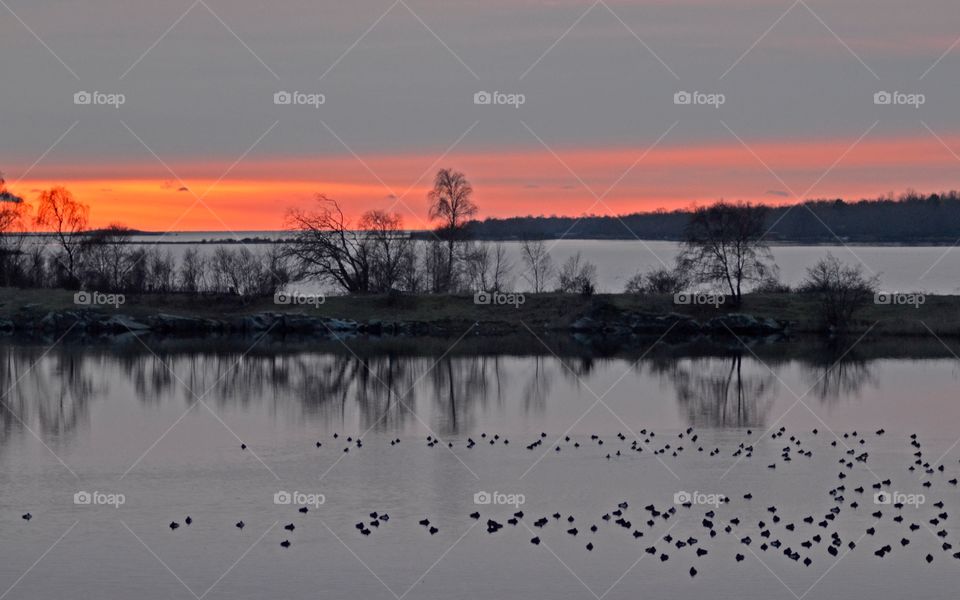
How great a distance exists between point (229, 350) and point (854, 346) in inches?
885

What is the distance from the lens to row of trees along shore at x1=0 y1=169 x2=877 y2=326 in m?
56.6

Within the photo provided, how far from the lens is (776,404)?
31438mm

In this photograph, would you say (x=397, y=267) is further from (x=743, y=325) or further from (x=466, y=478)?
(x=466, y=478)

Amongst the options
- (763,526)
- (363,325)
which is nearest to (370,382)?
(363,325)

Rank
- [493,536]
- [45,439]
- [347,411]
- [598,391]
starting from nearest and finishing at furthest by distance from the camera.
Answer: [493,536] → [45,439] → [347,411] → [598,391]

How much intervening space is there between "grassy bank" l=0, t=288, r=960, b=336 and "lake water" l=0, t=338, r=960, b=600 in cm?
1342

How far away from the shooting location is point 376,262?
62.7 meters

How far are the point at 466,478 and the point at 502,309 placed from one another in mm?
33395

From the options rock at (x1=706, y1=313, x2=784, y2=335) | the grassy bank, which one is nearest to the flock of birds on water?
rock at (x1=706, y1=313, x2=784, y2=335)

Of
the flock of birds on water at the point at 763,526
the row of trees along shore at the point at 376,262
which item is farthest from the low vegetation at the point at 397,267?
the flock of birds on water at the point at 763,526

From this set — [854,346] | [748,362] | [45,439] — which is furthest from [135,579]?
[854,346]

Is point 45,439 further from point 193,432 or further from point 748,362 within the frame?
point 748,362

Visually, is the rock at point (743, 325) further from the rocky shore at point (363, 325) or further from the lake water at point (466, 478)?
the lake water at point (466, 478)

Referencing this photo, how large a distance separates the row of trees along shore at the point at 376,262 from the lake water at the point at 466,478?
58.7 feet
